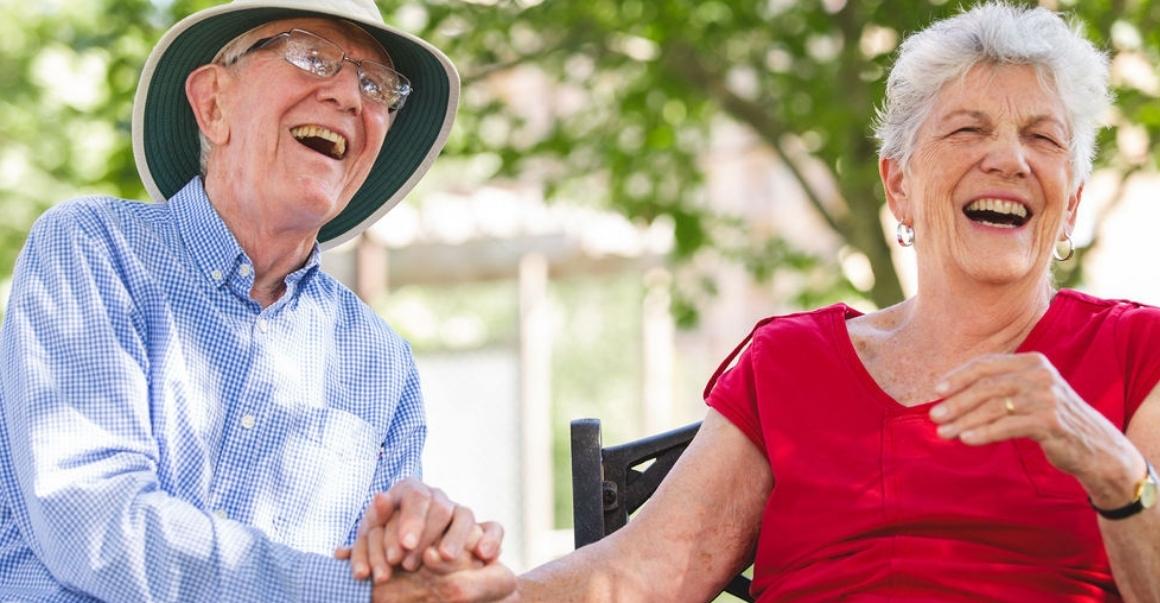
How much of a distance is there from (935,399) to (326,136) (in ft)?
4.09

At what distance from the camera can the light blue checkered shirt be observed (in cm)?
235

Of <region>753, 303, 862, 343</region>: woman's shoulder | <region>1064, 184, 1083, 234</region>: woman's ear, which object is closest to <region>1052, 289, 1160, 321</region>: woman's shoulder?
<region>1064, 184, 1083, 234</region>: woman's ear

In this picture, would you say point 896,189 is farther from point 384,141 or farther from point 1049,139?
point 384,141

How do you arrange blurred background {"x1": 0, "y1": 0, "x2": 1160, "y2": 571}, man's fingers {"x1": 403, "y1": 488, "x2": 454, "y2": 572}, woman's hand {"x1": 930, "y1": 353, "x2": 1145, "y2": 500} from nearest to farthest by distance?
woman's hand {"x1": 930, "y1": 353, "x2": 1145, "y2": 500}
man's fingers {"x1": 403, "y1": 488, "x2": 454, "y2": 572}
blurred background {"x1": 0, "y1": 0, "x2": 1160, "y2": 571}

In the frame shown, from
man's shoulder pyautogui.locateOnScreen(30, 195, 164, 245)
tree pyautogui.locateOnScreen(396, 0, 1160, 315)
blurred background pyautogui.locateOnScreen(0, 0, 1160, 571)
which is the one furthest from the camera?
blurred background pyautogui.locateOnScreen(0, 0, 1160, 571)

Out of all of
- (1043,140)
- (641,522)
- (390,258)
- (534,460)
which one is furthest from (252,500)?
(390,258)

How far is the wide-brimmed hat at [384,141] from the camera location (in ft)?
9.37

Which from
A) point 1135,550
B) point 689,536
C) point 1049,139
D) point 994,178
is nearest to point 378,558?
point 689,536

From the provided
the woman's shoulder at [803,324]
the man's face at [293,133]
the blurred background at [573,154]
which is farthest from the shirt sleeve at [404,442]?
the blurred background at [573,154]

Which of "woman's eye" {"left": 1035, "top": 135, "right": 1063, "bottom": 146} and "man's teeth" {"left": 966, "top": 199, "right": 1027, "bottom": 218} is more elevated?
"woman's eye" {"left": 1035, "top": 135, "right": 1063, "bottom": 146}

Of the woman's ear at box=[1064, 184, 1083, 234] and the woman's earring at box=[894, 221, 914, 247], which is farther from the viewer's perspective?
the woman's earring at box=[894, 221, 914, 247]

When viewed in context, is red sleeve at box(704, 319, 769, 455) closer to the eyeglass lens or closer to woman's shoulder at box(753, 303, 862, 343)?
woman's shoulder at box(753, 303, 862, 343)

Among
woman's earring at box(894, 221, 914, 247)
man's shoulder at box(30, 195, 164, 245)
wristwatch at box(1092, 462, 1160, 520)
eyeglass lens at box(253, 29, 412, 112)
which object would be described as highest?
eyeglass lens at box(253, 29, 412, 112)

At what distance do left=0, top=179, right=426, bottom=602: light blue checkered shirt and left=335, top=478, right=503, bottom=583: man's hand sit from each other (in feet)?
0.14
